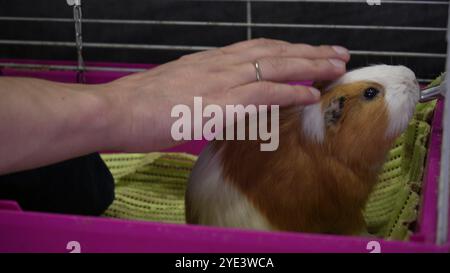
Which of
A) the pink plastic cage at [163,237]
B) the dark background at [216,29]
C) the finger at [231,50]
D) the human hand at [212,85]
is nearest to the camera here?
the pink plastic cage at [163,237]

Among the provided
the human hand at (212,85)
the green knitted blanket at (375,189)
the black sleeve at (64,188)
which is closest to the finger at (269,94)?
the human hand at (212,85)

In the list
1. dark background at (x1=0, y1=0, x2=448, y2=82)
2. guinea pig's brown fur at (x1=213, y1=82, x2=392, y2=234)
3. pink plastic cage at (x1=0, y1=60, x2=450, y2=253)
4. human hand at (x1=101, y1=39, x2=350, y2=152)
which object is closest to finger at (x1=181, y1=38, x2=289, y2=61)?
human hand at (x1=101, y1=39, x2=350, y2=152)

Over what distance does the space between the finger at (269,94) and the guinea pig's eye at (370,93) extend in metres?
0.11

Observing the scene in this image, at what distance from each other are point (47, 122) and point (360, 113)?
45cm

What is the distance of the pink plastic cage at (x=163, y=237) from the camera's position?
2.15ft

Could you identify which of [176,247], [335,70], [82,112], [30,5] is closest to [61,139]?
[82,112]

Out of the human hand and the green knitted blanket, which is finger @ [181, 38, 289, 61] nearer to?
the human hand

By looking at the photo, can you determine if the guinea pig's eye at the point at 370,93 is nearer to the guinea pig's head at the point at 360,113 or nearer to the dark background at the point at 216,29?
the guinea pig's head at the point at 360,113

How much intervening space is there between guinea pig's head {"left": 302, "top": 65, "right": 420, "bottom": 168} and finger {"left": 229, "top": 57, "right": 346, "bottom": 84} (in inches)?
1.8

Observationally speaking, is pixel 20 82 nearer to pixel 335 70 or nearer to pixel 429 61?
pixel 335 70

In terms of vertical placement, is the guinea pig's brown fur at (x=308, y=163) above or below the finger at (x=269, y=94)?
below

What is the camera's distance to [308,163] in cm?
91

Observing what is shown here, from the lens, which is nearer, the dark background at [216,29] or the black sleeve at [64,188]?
the black sleeve at [64,188]
